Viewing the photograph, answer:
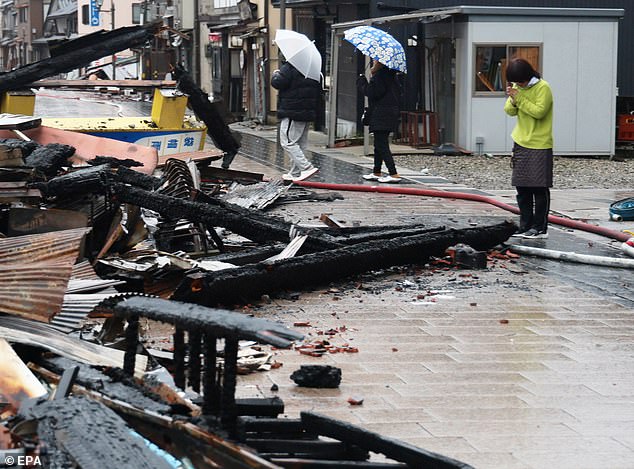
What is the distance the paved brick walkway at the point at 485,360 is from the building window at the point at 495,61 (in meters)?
11.4

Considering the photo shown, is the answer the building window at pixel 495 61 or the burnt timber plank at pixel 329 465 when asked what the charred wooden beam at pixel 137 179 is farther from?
the building window at pixel 495 61

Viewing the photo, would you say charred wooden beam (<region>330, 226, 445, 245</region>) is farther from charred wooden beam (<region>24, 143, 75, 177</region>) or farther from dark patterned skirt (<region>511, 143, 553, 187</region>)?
charred wooden beam (<region>24, 143, 75, 177</region>)

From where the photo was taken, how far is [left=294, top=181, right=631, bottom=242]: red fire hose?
11334mm

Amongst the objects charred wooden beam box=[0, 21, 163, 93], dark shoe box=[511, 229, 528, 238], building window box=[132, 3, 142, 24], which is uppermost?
building window box=[132, 3, 142, 24]

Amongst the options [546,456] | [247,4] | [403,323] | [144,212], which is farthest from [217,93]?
[546,456]

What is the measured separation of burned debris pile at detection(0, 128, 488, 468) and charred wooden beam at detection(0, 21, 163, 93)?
2637 mm

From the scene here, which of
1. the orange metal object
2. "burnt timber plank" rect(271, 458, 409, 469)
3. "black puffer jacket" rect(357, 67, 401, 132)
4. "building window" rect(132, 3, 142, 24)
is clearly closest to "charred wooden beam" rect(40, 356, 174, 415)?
"burnt timber plank" rect(271, 458, 409, 469)

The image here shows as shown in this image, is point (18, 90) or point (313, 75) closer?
point (18, 90)

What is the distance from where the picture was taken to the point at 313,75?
54.2 ft

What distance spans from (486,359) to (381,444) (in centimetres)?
260

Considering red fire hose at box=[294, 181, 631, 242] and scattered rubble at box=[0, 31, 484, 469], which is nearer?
scattered rubble at box=[0, 31, 484, 469]

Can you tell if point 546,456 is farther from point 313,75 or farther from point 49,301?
point 313,75

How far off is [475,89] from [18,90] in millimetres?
9052

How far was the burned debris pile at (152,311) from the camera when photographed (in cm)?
355
